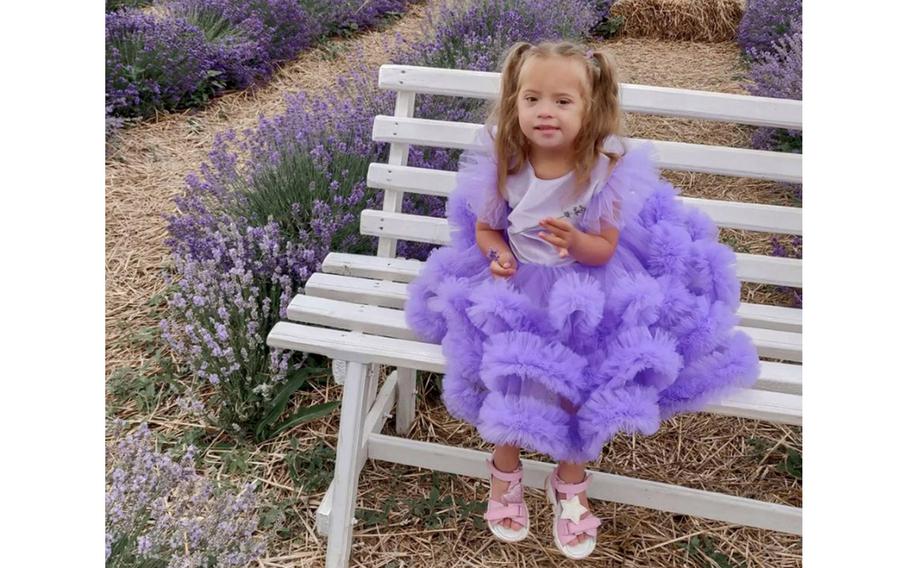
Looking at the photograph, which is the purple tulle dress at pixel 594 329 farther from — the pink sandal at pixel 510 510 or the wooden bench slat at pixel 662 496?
the wooden bench slat at pixel 662 496

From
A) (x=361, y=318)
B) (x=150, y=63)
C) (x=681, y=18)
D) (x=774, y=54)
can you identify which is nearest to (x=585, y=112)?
(x=361, y=318)

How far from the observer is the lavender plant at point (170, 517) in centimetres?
191

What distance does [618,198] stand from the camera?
1.86m

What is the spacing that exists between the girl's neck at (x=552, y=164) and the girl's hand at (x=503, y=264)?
19cm

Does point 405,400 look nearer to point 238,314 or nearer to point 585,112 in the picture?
point 238,314

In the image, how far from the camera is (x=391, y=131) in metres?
2.48

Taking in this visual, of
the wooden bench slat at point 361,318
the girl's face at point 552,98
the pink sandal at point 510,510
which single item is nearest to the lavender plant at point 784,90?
the wooden bench slat at point 361,318

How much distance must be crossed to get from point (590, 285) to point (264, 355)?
124 centimetres

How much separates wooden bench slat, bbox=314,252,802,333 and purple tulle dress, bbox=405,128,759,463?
26 centimetres

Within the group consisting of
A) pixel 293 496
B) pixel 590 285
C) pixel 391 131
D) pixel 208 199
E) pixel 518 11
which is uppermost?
pixel 518 11

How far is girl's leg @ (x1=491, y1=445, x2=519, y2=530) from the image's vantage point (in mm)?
1929

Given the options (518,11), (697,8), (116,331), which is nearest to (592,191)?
(116,331)

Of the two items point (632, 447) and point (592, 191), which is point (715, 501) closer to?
point (632, 447)

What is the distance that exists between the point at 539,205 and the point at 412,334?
44 cm
